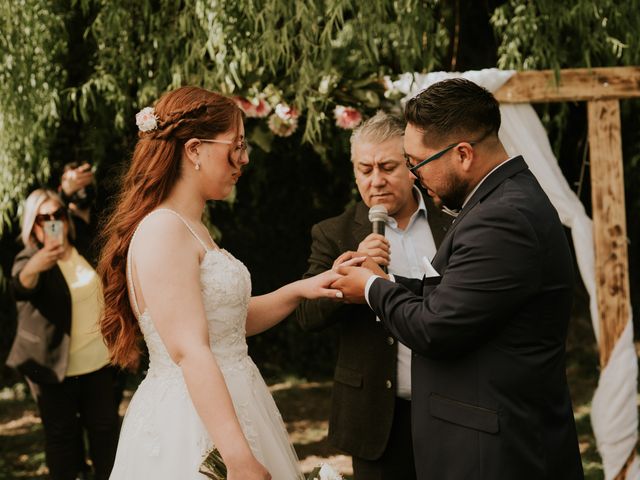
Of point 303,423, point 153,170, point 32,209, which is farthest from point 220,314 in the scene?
point 303,423

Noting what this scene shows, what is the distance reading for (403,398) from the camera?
344 cm

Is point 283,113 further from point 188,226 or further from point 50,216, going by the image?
point 188,226

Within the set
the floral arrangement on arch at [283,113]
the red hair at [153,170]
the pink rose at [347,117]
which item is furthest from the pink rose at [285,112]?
the red hair at [153,170]

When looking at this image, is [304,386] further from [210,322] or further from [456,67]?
[210,322]

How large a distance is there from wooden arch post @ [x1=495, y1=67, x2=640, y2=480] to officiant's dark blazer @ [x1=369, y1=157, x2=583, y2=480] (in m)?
2.90

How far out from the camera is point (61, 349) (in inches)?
195

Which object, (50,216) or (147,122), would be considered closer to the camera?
(147,122)

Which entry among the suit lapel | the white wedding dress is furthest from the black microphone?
the white wedding dress

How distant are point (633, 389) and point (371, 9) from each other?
2.80 metres

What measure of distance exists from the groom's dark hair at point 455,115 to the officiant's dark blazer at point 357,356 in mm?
1046

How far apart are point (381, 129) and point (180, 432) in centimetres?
156

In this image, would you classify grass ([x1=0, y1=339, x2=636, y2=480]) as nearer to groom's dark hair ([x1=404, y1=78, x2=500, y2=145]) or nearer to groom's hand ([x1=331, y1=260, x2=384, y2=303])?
groom's hand ([x1=331, y1=260, x2=384, y2=303])

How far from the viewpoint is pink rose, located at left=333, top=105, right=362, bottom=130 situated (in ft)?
17.0

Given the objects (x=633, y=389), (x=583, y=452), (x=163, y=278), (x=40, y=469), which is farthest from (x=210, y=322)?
(x=583, y=452)
